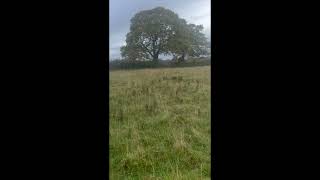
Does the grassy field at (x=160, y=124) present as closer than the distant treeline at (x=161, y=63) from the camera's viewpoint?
No

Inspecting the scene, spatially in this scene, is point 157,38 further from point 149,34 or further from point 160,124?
point 160,124

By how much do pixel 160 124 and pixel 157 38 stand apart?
0.84m

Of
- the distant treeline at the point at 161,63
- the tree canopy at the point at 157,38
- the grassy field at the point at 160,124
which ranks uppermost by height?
the tree canopy at the point at 157,38

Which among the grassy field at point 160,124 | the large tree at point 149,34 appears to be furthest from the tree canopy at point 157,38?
the grassy field at point 160,124

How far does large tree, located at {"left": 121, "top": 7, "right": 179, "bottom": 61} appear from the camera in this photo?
215 centimetres

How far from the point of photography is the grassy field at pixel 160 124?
2.32 metres

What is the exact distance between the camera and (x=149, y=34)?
2215 mm

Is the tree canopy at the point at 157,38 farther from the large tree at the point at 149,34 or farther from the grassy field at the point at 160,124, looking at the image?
the grassy field at the point at 160,124

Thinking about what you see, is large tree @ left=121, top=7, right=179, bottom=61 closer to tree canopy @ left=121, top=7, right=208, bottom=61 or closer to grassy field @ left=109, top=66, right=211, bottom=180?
tree canopy @ left=121, top=7, right=208, bottom=61

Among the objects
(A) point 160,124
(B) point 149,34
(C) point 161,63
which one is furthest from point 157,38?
(A) point 160,124
